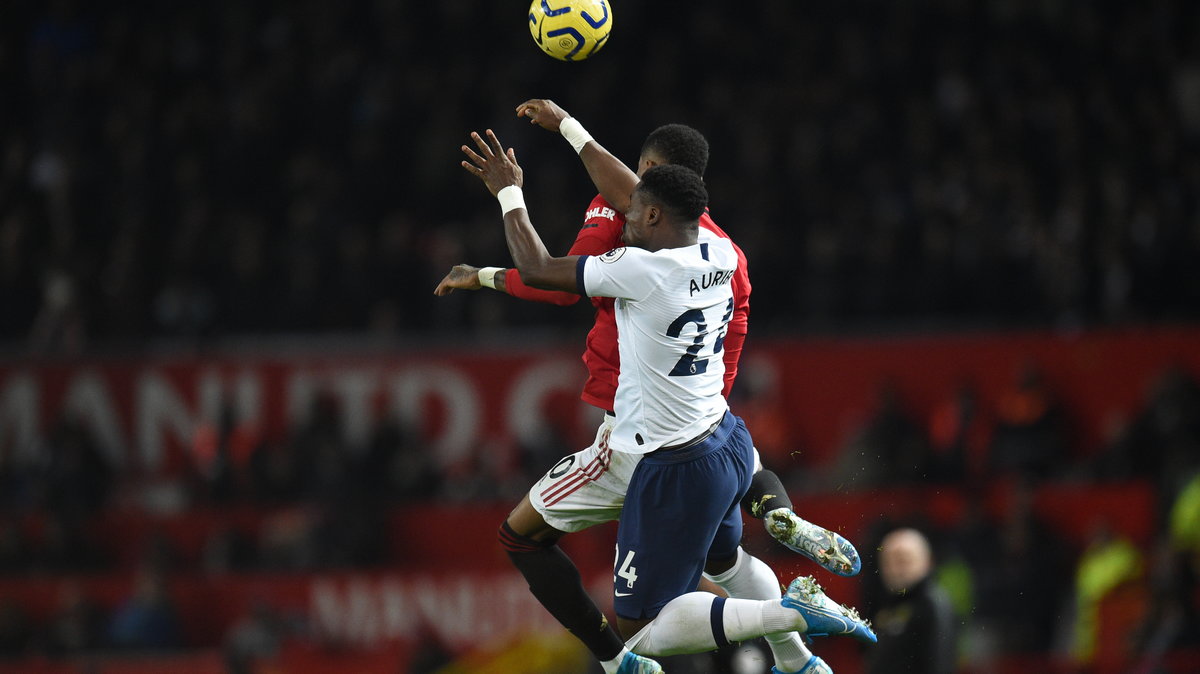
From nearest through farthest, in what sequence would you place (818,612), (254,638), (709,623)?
(818,612), (709,623), (254,638)

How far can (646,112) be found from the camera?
1745cm

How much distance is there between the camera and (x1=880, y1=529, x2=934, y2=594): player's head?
8781 millimetres

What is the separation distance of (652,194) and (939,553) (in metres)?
6.94

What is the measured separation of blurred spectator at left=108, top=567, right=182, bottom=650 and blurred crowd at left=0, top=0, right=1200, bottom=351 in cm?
302

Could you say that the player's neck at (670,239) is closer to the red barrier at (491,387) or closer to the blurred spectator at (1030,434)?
the red barrier at (491,387)

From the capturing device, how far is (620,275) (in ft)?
22.7

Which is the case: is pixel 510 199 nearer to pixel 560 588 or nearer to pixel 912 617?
pixel 560 588

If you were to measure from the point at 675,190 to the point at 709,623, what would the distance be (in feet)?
6.51

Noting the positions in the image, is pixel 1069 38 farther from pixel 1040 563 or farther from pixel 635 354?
pixel 635 354

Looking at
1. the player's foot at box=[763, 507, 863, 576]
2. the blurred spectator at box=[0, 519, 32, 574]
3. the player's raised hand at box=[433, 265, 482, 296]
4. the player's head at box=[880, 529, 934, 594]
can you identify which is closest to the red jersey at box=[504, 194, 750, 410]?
the player's raised hand at box=[433, 265, 482, 296]

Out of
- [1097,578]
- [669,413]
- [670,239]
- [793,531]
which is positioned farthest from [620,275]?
[1097,578]

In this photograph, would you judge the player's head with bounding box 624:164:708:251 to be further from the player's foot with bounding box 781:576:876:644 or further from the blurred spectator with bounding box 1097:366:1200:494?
the blurred spectator with bounding box 1097:366:1200:494

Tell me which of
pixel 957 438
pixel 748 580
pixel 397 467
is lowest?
pixel 397 467

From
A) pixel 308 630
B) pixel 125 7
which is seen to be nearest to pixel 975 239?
pixel 308 630
